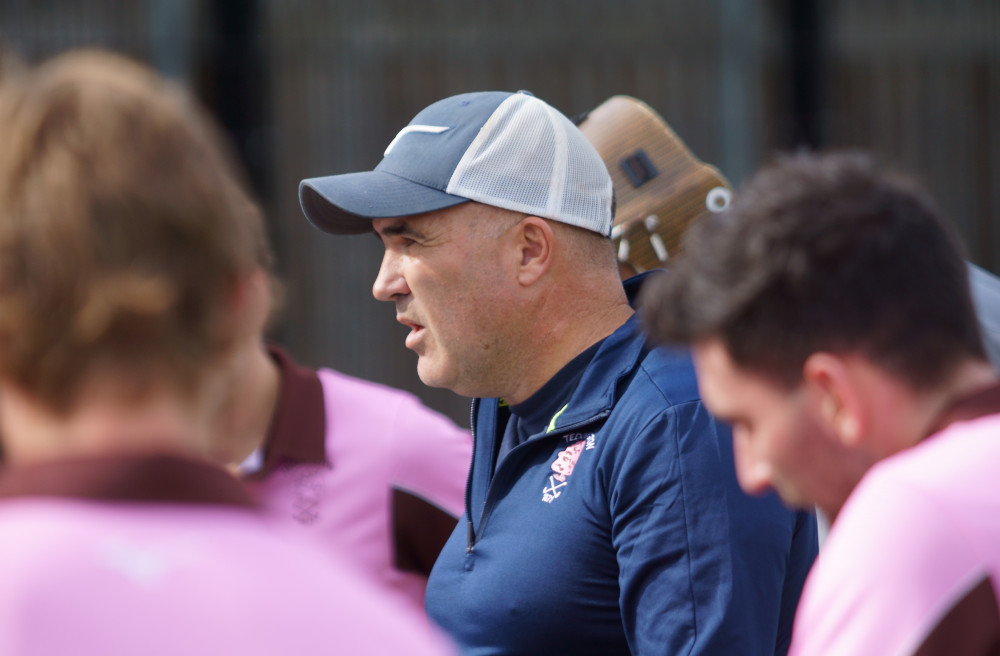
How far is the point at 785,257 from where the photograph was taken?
133 cm

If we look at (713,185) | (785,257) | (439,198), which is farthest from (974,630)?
(713,185)

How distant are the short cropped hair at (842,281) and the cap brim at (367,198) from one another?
1038 mm

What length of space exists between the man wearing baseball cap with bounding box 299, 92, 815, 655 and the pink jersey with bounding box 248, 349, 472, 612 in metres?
0.14

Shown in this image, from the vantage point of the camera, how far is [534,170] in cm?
238

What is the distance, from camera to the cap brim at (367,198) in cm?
235

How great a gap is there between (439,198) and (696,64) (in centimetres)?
542

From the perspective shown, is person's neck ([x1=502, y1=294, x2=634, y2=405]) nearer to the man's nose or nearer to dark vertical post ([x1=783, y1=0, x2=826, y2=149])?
the man's nose

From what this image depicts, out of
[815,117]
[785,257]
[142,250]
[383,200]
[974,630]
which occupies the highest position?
[142,250]

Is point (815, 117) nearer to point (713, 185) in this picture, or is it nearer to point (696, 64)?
point (696, 64)

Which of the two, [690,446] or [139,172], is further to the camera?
[690,446]

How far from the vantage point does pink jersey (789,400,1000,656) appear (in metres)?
1.16

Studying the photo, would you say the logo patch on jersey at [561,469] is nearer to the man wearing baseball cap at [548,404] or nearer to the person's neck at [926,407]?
the man wearing baseball cap at [548,404]

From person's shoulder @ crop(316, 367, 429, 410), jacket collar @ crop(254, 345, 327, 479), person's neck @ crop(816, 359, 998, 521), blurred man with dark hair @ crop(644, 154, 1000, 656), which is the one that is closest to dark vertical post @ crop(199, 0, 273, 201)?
person's shoulder @ crop(316, 367, 429, 410)

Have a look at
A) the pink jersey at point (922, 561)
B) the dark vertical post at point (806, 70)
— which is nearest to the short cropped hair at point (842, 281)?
the pink jersey at point (922, 561)
